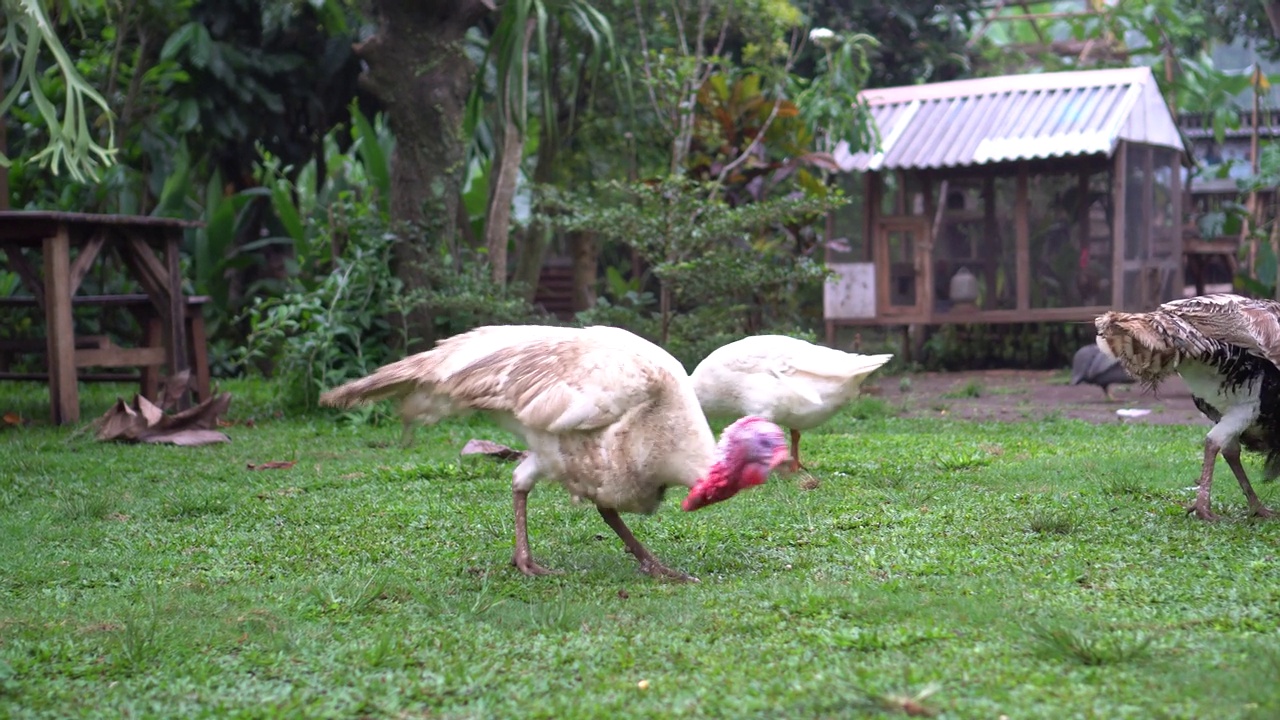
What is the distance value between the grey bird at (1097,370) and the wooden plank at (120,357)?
667 centimetres

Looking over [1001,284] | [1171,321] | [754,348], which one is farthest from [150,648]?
[1001,284]

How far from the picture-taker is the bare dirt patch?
8.48m

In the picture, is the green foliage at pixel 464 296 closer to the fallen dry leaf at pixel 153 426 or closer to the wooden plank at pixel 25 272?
the fallen dry leaf at pixel 153 426

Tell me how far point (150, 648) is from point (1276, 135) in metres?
14.6

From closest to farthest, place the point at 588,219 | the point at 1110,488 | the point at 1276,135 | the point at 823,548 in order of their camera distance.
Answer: the point at 823,548
the point at 1110,488
the point at 588,219
the point at 1276,135

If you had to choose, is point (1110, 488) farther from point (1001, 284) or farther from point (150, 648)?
point (1001, 284)

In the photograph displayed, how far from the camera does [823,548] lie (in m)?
4.52

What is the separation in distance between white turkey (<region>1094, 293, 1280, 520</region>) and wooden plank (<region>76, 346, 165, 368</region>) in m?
6.13

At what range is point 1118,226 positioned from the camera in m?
11.3

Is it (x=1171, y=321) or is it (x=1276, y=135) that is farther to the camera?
(x=1276, y=135)

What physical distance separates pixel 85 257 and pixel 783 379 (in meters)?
4.77

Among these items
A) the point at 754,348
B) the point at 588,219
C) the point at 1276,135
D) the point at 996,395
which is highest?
the point at 1276,135

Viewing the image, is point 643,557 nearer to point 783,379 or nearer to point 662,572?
point 662,572

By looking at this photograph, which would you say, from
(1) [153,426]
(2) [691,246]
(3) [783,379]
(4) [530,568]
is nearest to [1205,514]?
(3) [783,379]
